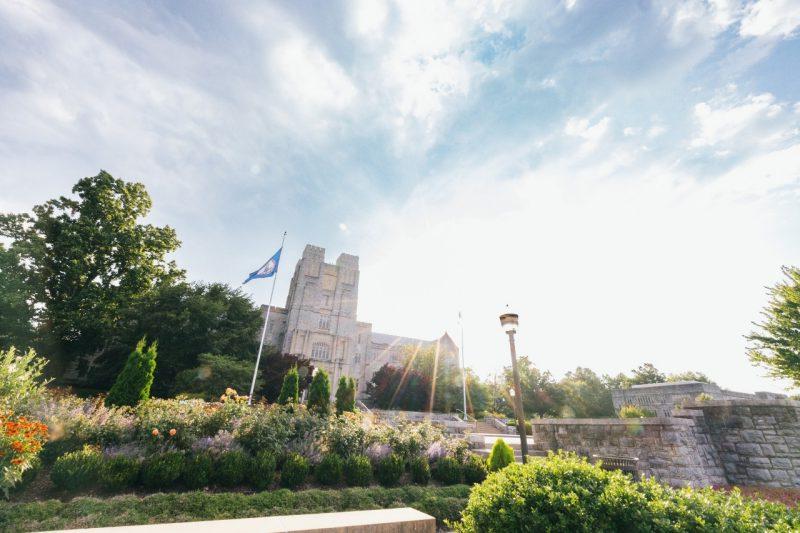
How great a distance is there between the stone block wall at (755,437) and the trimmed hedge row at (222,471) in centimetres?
670

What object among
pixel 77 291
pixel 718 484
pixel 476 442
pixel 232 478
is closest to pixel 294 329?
pixel 77 291

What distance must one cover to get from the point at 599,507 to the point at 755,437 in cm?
864

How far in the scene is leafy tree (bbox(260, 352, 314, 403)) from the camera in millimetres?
25388

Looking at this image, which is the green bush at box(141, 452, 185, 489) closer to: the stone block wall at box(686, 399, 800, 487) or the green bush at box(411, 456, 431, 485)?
the green bush at box(411, 456, 431, 485)

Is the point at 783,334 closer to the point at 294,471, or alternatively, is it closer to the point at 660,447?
the point at 660,447

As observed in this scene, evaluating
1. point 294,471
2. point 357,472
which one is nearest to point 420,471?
point 357,472

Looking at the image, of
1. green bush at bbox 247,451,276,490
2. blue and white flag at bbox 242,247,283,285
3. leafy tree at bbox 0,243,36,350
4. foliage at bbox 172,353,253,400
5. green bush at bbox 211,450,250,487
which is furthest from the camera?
foliage at bbox 172,353,253,400

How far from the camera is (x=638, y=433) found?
28.0ft

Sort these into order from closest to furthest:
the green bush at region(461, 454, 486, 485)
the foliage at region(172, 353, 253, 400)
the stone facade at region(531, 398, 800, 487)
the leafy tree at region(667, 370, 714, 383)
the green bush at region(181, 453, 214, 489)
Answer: the green bush at region(181, 453, 214, 489), the stone facade at region(531, 398, 800, 487), the green bush at region(461, 454, 486, 485), the foliage at region(172, 353, 253, 400), the leafy tree at region(667, 370, 714, 383)

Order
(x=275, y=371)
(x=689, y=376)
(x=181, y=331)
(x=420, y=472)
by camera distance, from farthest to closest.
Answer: (x=689, y=376)
(x=275, y=371)
(x=181, y=331)
(x=420, y=472)

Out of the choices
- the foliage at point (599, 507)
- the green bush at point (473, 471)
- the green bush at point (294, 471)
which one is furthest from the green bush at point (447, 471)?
the foliage at point (599, 507)

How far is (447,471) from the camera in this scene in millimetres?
8711

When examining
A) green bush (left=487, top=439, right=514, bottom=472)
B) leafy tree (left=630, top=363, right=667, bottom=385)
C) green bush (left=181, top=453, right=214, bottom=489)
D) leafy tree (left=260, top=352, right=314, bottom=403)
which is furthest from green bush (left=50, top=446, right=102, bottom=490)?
leafy tree (left=630, top=363, right=667, bottom=385)

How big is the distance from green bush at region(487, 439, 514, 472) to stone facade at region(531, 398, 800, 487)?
2664 mm
